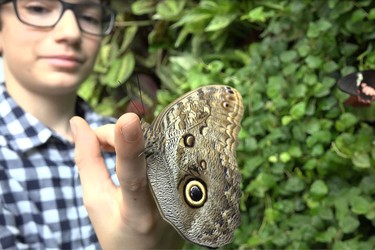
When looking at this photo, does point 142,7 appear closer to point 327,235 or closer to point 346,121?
point 346,121

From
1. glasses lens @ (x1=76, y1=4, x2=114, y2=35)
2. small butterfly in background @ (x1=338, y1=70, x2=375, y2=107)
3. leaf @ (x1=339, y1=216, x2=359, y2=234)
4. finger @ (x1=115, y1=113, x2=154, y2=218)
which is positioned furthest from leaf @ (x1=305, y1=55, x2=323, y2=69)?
finger @ (x1=115, y1=113, x2=154, y2=218)

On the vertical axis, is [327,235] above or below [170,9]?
below

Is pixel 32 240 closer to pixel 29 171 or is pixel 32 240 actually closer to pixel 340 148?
pixel 29 171

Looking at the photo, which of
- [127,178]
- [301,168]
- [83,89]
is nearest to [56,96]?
[127,178]

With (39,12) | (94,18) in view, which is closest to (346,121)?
(94,18)

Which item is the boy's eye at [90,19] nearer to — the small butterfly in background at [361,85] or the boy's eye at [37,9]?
the boy's eye at [37,9]

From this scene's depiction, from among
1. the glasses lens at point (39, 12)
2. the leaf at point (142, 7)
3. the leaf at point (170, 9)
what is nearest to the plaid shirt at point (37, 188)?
the glasses lens at point (39, 12)
